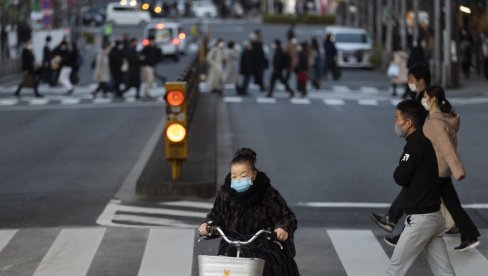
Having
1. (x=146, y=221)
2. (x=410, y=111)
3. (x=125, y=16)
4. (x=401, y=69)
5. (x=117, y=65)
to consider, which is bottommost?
(x=146, y=221)

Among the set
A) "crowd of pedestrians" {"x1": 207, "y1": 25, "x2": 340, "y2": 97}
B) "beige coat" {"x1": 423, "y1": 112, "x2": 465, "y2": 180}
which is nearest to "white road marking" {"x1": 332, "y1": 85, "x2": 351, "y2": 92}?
"crowd of pedestrians" {"x1": 207, "y1": 25, "x2": 340, "y2": 97}

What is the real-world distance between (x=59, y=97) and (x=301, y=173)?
21.3 m

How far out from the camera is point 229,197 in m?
8.39

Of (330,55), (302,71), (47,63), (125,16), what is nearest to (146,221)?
(302,71)

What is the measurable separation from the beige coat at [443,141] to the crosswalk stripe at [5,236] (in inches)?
171

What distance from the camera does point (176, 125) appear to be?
1630 cm

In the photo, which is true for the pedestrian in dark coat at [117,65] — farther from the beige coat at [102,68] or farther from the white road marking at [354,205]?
the white road marking at [354,205]

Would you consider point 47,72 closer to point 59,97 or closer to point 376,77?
point 59,97

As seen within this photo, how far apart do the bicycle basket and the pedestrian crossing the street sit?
4.22m

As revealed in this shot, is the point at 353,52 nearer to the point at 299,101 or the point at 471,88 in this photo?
the point at 471,88

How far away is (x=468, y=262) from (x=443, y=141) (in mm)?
1609

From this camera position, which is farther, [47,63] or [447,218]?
[47,63]

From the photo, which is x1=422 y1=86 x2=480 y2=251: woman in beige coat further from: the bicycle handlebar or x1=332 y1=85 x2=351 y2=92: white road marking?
x1=332 y1=85 x2=351 y2=92: white road marking

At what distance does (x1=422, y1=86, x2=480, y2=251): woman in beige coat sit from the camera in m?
10.8
